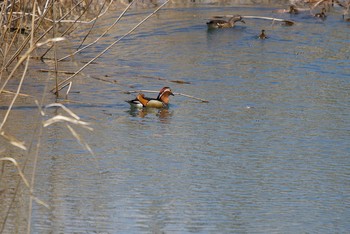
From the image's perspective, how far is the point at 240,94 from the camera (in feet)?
25.5

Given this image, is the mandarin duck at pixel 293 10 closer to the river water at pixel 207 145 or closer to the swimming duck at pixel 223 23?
the swimming duck at pixel 223 23

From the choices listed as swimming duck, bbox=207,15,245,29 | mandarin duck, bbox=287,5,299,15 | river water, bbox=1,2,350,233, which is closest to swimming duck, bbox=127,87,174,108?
river water, bbox=1,2,350,233

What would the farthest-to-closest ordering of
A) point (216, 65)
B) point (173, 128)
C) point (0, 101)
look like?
point (216, 65), point (0, 101), point (173, 128)

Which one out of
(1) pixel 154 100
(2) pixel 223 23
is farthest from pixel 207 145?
(2) pixel 223 23

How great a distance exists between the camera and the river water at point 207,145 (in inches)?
182

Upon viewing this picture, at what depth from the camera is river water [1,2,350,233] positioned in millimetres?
4629

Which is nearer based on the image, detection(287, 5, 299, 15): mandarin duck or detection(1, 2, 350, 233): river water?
detection(1, 2, 350, 233): river water

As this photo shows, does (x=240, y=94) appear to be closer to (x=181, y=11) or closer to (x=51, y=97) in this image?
(x=51, y=97)

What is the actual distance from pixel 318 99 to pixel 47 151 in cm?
280

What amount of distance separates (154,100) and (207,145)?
139 cm

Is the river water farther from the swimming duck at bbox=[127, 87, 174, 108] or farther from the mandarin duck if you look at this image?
the mandarin duck

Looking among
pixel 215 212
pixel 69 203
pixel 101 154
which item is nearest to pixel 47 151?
pixel 101 154

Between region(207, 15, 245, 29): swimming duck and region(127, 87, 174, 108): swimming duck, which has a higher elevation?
region(207, 15, 245, 29): swimming duck

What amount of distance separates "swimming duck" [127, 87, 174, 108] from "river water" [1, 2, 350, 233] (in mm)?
82
